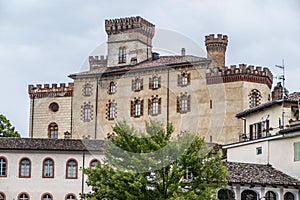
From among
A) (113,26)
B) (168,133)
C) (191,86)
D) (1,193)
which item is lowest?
(1,193)

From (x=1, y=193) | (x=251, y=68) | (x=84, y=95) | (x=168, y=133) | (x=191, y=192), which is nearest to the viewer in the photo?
(x=191, y=192)

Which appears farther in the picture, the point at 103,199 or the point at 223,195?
the point at 223,195

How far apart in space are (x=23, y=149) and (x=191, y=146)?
2569 cm

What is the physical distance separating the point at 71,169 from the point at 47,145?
109 inches

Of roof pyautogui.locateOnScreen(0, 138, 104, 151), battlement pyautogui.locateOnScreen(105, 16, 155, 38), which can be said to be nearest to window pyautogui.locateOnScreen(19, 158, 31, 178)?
roof pyautogui.locateOnScreen(0, 138, 104, 151)

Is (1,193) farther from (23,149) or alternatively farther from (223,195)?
(223,195)

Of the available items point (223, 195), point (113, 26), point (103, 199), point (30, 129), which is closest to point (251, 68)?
point (113, 26)

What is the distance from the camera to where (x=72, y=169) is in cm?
7056

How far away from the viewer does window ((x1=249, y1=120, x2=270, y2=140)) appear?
6286cm

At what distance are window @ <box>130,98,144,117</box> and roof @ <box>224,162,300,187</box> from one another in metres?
40.6

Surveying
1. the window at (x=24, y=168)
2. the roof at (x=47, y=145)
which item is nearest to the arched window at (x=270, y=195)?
the roof at (x=47, y=145)

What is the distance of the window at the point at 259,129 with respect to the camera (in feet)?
206

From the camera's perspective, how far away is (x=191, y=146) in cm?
4794

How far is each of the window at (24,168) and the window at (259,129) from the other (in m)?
18.4
